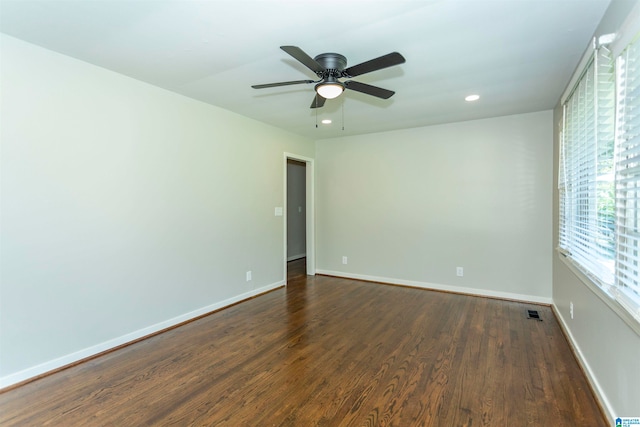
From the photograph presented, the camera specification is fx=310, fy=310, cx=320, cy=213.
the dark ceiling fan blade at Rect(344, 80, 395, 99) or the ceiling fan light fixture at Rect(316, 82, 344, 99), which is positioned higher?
the dark ceiling fan blade at Rect(344, 80, 395, 99)

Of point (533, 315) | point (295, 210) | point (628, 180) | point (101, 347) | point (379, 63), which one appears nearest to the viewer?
point (628, 180)

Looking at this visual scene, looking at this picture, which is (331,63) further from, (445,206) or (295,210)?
(295,210)

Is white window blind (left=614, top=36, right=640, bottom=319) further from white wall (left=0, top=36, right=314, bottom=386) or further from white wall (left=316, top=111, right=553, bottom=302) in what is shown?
white wall (left=0, top=36, right=314, bottom=386)

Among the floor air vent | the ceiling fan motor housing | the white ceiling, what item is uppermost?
the white ceiling

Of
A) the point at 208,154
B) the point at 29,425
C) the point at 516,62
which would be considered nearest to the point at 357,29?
the point at 516,62

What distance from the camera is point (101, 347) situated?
2707mm

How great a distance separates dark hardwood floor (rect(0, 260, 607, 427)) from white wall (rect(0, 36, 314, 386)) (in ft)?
1.03

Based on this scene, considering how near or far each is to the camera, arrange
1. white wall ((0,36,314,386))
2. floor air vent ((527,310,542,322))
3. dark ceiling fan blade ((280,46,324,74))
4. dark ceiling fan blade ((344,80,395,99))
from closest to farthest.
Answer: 1. dark ceiling fan blade ((280,46,324,74))
2. white wall ((0,36,314,386))
3. dark ceiling fan blade ((344,80,395,99))
4. floor air vent ((527,310,542,322))

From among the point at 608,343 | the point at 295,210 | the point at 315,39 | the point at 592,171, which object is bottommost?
the point at 608,343

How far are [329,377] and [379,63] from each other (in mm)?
2251

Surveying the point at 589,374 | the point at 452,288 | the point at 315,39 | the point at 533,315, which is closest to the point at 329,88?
the point at 315,39

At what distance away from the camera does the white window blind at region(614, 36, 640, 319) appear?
1498 mm

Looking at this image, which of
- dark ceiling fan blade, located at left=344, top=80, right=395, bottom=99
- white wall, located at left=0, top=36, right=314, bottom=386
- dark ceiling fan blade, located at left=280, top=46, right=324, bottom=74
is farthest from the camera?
dark ceiling fan blade, located at left=344, top=80, right=395, bottom=99

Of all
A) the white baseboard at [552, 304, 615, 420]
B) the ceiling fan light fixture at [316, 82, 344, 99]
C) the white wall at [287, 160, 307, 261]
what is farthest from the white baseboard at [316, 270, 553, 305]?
the ceiling fan light fixture at [316, 82, 344, 99]
